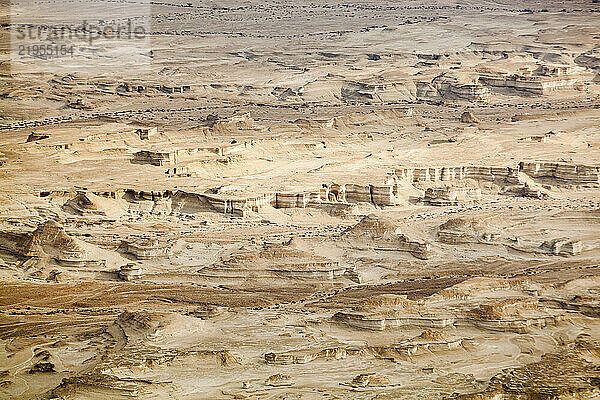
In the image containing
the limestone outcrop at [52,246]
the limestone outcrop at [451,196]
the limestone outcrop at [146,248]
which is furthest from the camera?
the limestone outcrop at [451,196]

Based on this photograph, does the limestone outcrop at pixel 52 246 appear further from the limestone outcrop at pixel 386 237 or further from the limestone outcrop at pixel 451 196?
the limestone outcrop at pixel 451 196

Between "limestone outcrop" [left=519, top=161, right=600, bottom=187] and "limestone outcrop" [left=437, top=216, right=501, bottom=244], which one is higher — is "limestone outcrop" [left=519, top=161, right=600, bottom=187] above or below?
above

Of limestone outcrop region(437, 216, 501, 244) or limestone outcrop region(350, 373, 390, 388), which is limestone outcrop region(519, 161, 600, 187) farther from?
limestone outcrop region(350, 373, 390, 388)

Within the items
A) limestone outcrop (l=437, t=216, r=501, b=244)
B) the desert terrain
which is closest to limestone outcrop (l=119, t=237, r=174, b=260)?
the desert terrain

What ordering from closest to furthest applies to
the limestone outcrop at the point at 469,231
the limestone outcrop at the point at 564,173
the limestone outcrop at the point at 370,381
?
1. the limestone outcrop at the point at 370,381
2. the limestone outcrop at the point at 469,231
3. the limestone outcrop at the point at 564,173

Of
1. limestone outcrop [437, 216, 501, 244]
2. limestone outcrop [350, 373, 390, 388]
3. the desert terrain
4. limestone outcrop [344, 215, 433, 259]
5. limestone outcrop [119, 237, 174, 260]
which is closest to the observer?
limestone outcrop [350, 373, 390, 388]

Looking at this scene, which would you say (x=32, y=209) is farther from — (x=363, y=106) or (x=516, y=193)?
(x=363, y=106)

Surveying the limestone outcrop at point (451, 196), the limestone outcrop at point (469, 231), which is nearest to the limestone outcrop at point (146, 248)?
the limestone outcrop at point (469, 231)

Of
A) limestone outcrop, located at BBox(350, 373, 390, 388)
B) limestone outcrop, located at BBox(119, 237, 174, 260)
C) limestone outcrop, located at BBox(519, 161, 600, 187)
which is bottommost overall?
limestone outcrop, located at BBox(119, 237, 174, 260)
